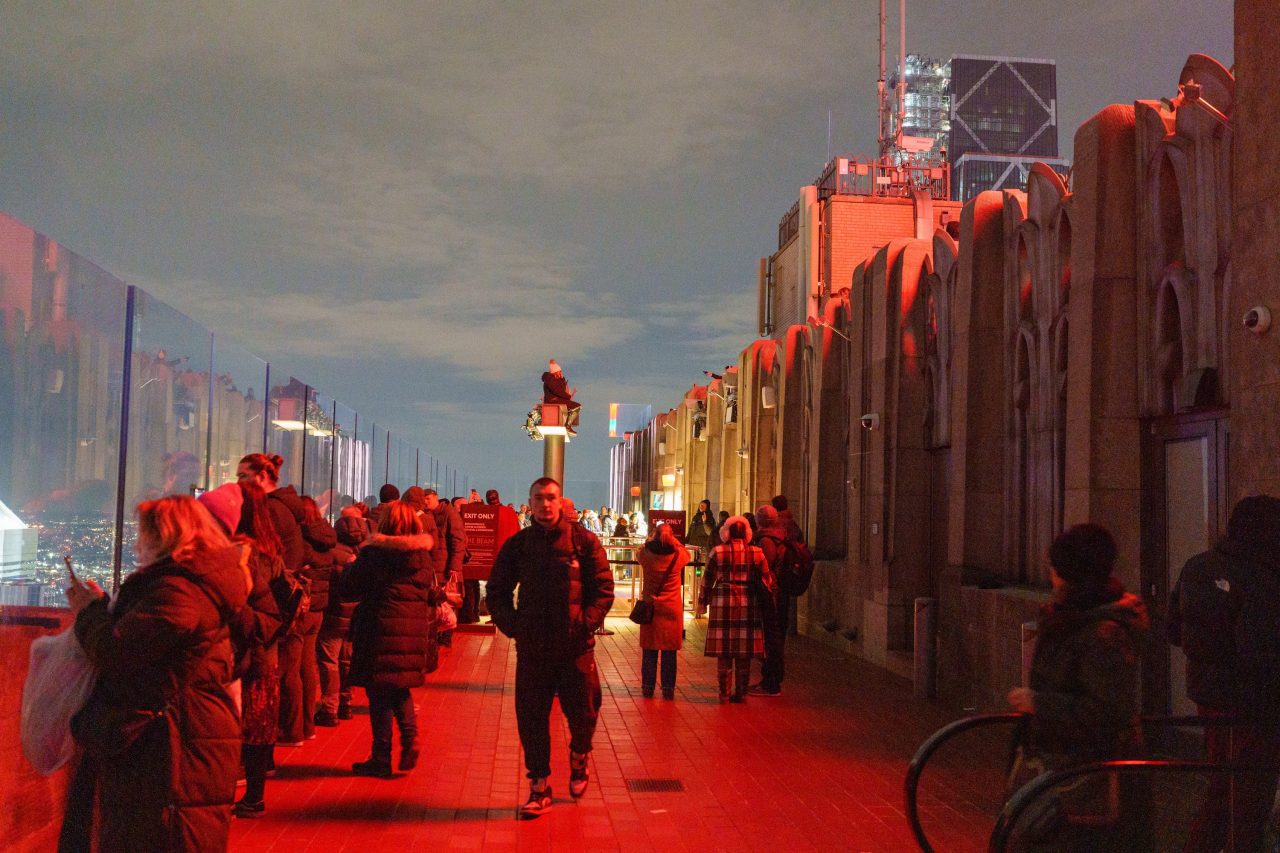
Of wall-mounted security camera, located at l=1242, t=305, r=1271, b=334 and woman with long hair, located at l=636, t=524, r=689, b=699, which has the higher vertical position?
wall-mounted security camera, located at l=1242, t=305, r=1271, b=334

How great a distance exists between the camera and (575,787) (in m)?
7.39

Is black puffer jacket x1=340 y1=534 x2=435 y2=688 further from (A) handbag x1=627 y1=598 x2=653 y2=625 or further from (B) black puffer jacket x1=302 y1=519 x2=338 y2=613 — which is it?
(A) handbag x1=627 y1=598 x2=653 y2=625

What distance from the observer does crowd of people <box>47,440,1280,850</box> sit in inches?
158

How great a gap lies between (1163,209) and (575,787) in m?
6.16

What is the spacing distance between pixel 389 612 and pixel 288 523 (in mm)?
967

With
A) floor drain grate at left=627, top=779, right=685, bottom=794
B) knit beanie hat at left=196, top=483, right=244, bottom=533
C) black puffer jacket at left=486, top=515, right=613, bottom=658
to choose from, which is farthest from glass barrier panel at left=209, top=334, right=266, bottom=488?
floor drain grate at left=627, top=779, right=685, bottom=794

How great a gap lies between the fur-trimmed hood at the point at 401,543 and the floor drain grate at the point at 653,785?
80.8 inches

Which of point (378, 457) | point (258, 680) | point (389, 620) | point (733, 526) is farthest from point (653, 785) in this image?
point (378, 457)

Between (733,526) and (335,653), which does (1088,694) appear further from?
(733,526)

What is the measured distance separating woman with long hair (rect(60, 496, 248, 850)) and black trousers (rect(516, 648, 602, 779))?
2884 millimetres

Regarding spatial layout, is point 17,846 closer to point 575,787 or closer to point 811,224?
point 575,787

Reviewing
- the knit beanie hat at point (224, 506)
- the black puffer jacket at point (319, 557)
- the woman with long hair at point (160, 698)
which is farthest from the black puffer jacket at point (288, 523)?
the woman with long hair at point (160, 698)

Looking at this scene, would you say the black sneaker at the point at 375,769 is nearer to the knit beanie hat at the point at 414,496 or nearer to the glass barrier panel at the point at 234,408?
the glass barrier panel at the point at 234,408

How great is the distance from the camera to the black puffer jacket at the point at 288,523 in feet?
25.8
